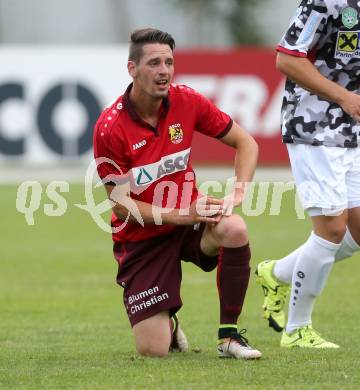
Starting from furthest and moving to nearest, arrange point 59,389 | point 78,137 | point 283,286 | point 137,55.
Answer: point 78,137
point 283,286
point 137,55
point 59,389

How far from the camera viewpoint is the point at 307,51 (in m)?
6.79

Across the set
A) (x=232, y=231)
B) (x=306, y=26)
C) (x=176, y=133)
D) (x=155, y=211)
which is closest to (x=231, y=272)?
(x=232, y=231)

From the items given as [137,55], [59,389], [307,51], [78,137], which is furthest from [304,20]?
[78,137]

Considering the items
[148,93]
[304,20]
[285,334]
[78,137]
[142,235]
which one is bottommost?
[78,137]

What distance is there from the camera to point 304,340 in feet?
23.1

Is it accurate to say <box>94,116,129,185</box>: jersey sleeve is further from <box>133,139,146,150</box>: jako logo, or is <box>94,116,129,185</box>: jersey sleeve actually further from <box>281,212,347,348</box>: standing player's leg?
<box>281,212,347,348</box>: standing player's leg

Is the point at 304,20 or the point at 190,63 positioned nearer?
the point at 304,20

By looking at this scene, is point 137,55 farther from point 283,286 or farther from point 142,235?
point 283,286

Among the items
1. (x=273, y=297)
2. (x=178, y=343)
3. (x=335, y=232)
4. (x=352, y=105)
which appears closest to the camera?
(x=352, y=105)

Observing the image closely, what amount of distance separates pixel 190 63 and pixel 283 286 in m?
14.9

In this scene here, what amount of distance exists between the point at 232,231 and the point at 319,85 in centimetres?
93

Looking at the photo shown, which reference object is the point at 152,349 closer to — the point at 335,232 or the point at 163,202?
the point at 163,202

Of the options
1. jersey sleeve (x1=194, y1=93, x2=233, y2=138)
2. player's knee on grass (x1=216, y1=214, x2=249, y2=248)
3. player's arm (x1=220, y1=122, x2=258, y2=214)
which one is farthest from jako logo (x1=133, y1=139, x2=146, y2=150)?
player's knee on grass (x1=216, y1=214, x2=249, y2=248)

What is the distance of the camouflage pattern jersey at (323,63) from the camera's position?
6711mm
